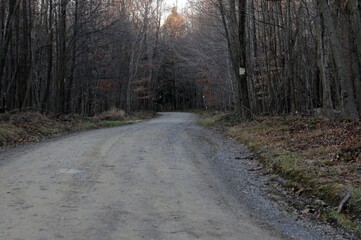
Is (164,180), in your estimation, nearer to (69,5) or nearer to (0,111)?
(0,111)

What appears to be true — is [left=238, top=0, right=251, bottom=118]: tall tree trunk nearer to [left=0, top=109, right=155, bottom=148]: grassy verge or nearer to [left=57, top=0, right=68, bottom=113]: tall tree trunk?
[left=0, top=109, right=155, bottom=148]: grassy verge

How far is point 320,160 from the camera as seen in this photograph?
895 cm

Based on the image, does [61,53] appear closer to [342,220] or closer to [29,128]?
[29,128]

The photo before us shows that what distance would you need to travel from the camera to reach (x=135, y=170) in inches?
362

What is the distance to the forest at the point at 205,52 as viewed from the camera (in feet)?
53.0

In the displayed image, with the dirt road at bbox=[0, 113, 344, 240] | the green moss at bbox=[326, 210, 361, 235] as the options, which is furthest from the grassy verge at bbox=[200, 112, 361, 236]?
the dirt road at bbox=[0, 113, 344, 240]

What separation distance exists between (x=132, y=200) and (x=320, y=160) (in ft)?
14.6

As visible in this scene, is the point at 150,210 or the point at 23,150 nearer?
the point at 150,210

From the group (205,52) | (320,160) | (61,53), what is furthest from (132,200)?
(205,52)

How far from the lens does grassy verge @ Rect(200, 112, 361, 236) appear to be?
244 inches

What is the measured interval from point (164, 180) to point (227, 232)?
3192 mm

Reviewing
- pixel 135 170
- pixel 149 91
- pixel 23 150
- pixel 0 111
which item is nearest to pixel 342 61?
pixel 135 170

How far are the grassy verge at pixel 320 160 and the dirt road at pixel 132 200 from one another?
29.1 inches

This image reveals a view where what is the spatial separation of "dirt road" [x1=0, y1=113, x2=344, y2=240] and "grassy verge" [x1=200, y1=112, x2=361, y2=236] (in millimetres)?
740
